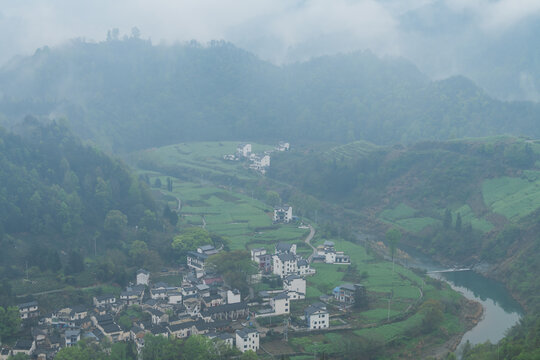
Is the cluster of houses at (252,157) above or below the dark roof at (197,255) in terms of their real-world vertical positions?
above

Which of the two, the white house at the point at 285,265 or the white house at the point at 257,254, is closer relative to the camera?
the white house at the point at 285,265

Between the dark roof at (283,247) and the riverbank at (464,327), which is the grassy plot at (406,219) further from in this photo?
the riverbank at (464,327)

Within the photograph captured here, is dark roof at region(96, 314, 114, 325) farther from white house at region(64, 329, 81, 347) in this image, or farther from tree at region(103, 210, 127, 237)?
tree at region(103, 210, 127, 237)

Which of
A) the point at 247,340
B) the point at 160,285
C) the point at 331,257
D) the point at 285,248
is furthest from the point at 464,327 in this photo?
the point at 160,285

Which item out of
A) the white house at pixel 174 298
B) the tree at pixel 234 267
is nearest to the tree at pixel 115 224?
the tree at pixel 234 267

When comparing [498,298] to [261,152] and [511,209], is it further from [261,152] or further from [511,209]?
[261,152]

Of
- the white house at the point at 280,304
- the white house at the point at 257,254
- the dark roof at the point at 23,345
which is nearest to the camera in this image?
the dark roof at the point at 23,345

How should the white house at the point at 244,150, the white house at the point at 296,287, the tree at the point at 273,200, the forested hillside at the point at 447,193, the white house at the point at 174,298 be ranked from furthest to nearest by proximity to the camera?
1. the white house at the point at 244,150
2. the tree at the point at 273,200
3. the forested hillside at the point at 447,193
4. the white house at the point at 296,287
5. the white house at the point at 174,298

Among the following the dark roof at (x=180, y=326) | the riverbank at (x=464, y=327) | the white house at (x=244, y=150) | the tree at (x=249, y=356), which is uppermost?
the white house at (x=244, y=150)
